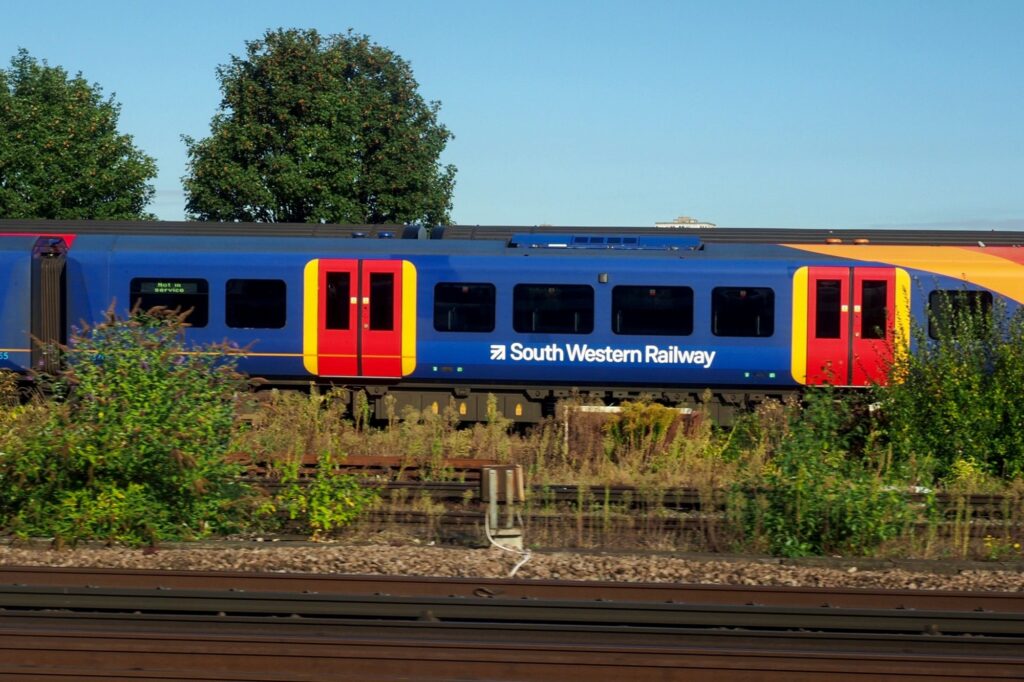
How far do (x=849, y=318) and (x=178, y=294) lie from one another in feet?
34.4

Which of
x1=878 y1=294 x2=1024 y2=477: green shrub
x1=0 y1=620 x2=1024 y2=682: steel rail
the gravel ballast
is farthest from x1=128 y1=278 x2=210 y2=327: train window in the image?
x1=0 y1=620 x2=1024 y2=682: steel rail

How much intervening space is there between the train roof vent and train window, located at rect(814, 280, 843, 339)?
2.03 m

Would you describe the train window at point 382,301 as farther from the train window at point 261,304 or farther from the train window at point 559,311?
the train window at point 559,311

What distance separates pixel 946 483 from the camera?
12992 mm

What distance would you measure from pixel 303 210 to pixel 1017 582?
2750 centimetres

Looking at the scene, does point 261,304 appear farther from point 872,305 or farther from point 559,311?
point 872,305

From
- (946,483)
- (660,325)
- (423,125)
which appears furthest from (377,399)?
(423,125)

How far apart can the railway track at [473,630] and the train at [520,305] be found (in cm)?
857

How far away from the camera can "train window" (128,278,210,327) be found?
57.1 ft

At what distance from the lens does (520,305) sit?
1717cm

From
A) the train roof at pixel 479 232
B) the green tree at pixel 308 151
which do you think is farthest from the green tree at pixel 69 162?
the train roof at pixel 479 232

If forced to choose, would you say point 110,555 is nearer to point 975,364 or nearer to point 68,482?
point 68,482

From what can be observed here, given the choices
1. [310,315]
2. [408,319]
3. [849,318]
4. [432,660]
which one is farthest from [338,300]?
[432,660]

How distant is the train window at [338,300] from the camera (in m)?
17.2
